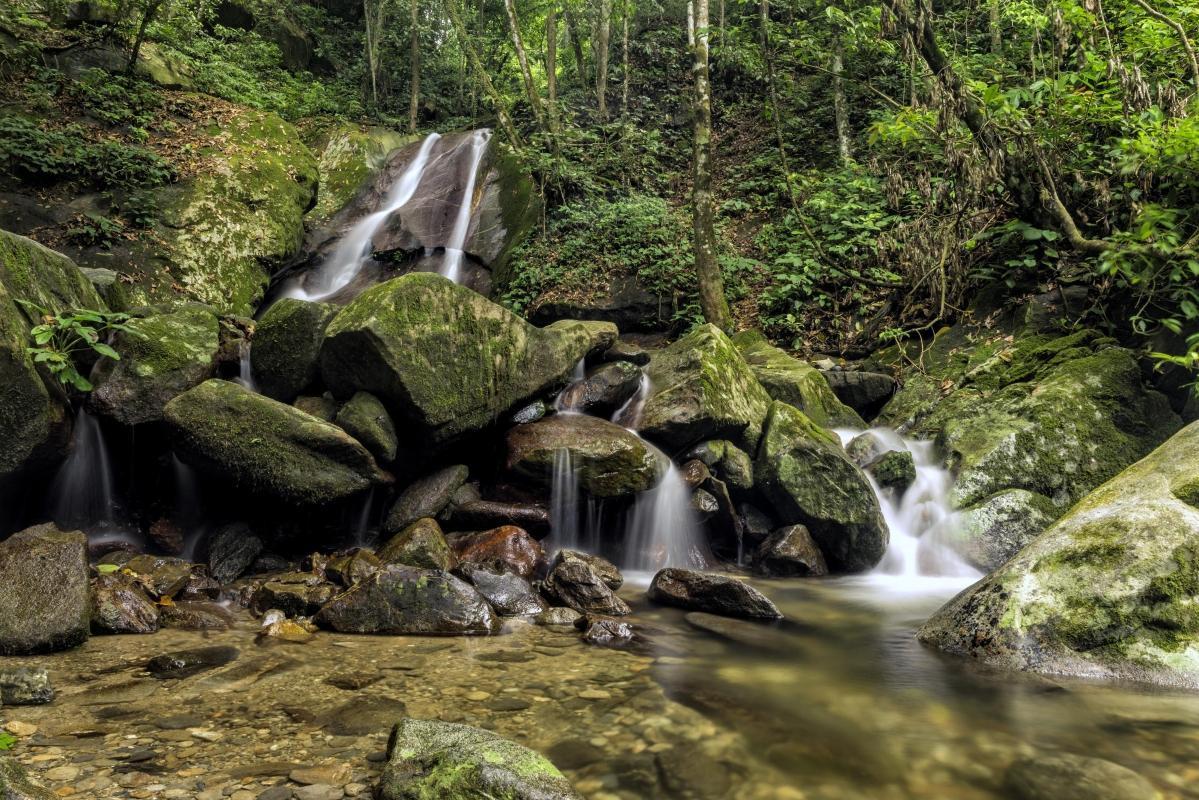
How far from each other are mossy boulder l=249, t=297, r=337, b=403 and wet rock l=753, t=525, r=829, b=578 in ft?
17.2

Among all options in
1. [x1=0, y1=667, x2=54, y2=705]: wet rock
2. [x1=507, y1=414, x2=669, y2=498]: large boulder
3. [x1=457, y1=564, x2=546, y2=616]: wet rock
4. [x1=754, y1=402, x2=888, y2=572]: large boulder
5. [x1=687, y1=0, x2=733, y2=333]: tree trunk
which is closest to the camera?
[x1=0, y1=667, x2=54, y2=705]: wet rock

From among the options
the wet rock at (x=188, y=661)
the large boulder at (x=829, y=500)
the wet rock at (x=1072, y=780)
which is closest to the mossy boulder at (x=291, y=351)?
the wet rock at (x=188, y=661)

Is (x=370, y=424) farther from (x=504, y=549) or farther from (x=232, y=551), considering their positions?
(x=504, y=549)

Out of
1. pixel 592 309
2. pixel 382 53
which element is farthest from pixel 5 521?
pixel 382 53

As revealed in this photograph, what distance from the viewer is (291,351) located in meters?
7.15

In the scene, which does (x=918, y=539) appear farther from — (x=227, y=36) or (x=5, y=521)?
(x=227, y=36)

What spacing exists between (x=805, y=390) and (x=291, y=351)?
6465 millimetres

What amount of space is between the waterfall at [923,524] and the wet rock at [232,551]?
6279 mm

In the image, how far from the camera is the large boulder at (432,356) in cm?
634

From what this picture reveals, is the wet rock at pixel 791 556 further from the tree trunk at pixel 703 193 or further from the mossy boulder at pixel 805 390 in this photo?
the tree trunk at pixel 703 193

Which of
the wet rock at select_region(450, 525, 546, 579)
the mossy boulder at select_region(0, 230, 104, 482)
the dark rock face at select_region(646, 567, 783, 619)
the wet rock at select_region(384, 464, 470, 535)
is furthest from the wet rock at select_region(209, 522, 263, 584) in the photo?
the dark rock face at select_region(646, 567, 783, 619)

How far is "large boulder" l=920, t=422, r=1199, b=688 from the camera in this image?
3697 millimetres

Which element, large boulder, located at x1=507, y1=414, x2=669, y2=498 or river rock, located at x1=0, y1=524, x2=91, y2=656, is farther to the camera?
large boulder, located at x1=507, y1=414, x2=669, y2=498

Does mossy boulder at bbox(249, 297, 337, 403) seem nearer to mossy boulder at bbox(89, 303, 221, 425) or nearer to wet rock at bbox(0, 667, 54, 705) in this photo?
mossy boulder at bbox(89, 303, 221, 425)
